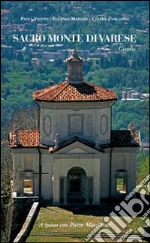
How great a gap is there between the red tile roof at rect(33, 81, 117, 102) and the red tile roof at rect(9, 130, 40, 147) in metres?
1.85

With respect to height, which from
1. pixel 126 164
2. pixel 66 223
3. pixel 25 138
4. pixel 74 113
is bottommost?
pixel 66 223

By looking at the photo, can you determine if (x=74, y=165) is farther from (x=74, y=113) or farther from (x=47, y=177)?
(x=74, y=113)

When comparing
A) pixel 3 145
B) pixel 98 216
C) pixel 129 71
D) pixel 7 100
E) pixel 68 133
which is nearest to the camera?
pixel 98 216

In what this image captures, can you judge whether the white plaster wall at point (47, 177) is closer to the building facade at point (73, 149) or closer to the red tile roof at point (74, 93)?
the building facade at point (73, 149)

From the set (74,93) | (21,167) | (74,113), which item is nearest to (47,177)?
(21,167)

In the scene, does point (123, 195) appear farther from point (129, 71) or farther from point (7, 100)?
point (129, 71)

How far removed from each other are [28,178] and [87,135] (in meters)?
3.56

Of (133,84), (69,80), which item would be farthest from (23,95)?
(69,80)

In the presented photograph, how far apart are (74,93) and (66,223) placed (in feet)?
29.3

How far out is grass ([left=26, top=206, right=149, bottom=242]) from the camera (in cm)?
5397

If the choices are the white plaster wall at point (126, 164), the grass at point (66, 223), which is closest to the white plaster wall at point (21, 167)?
the grass at point (66, 223)

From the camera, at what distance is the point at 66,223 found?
5734 centimetres

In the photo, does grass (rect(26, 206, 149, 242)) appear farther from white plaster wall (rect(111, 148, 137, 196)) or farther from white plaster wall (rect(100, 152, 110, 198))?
white plaster wall (rect(111, 148, 137, 196))

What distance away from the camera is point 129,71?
199 m
